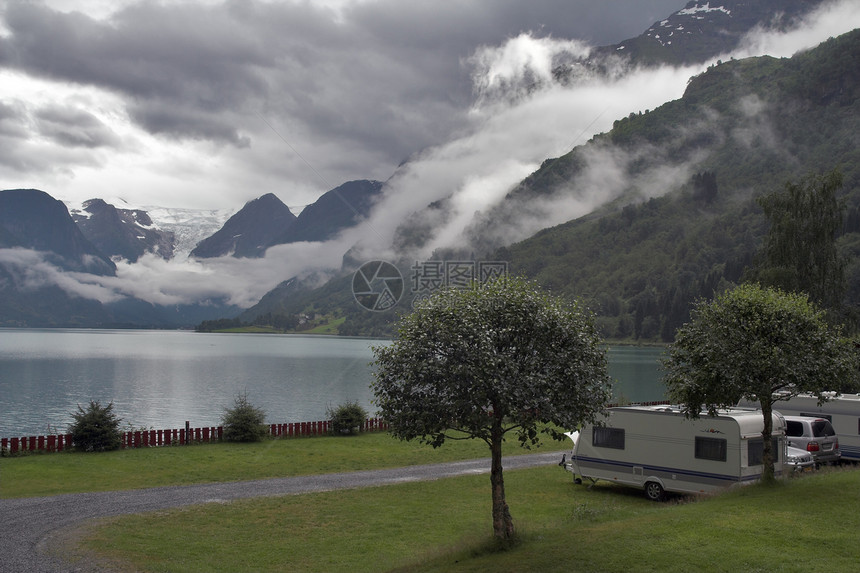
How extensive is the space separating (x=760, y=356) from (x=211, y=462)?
75.7ft

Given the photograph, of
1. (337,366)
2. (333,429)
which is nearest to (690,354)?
(333,429)

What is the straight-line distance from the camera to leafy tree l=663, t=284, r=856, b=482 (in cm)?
1983

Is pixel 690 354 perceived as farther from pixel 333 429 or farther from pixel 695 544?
pixel 333 429

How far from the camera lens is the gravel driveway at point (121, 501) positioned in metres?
16.0

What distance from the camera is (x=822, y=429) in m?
28.1

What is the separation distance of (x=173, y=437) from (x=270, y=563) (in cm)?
1933

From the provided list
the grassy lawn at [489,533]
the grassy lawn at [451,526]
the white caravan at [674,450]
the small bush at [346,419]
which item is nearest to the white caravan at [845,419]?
the grassy lawn at [489,533]

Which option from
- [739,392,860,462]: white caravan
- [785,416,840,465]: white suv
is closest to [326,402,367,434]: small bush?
[785,416,840,465]: white suv

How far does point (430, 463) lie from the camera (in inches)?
1178

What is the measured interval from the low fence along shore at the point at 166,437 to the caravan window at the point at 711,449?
14.6 m

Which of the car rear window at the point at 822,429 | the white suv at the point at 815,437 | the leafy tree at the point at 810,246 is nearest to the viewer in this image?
the white suv at the point at 815,437

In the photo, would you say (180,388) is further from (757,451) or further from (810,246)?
(757,451)

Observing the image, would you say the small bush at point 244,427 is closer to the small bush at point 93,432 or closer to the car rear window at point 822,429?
the small bush at point 93,432

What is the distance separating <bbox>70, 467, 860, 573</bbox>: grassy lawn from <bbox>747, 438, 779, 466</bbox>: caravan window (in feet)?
4.46
